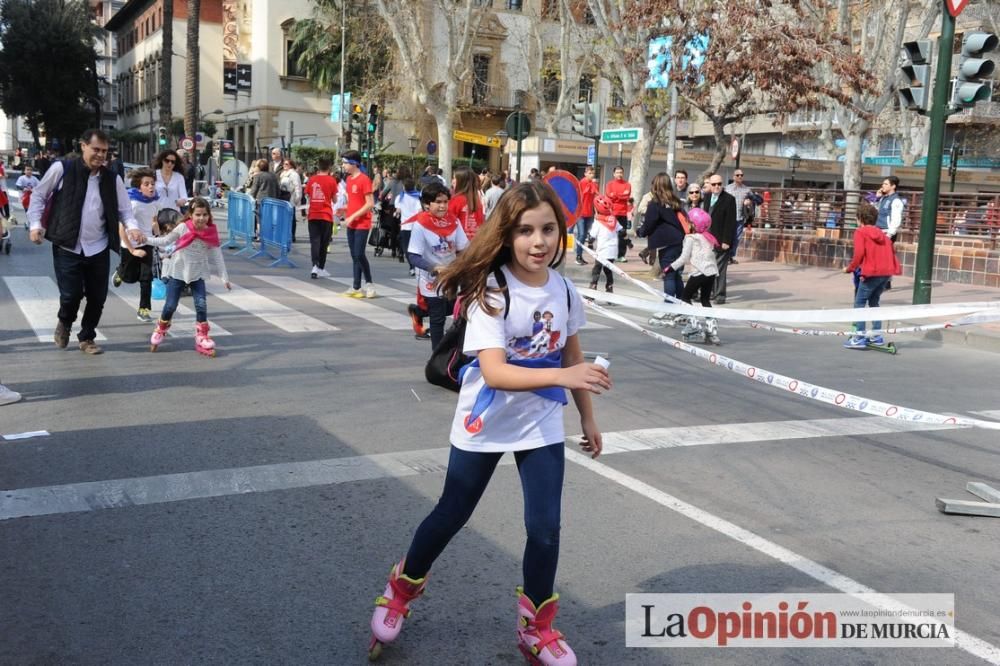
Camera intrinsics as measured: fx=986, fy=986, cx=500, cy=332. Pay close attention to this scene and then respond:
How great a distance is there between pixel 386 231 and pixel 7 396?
545 inches

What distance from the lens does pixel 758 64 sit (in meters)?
15.9

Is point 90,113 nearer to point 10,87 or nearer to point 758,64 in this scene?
point 10,87

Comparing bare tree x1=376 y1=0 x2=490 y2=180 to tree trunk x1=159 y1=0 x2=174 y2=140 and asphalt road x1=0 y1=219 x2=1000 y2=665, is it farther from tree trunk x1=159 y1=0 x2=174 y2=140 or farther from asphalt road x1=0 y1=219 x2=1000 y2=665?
asphalt road x1=0 y1=219 x2=1000 y2=665

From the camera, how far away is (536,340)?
10.5 feet

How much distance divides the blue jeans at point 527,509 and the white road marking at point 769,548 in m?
1.51

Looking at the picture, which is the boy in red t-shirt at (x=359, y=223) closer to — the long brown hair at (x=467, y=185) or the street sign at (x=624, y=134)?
the long brown hair at (x=467, y=185)

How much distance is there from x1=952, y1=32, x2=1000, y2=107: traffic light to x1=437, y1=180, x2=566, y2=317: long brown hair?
33.6ft

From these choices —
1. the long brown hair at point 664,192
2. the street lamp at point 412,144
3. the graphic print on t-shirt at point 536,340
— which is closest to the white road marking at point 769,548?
the graphic print on t-shirt at point 536,340

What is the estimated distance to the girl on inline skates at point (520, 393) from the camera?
3.13 metres

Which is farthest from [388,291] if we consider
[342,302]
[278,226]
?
[278,226]

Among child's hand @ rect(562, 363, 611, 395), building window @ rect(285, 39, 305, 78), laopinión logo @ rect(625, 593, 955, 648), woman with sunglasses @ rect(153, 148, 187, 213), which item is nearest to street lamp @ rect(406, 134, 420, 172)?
building window @ rect(285, 39, 305, 78)

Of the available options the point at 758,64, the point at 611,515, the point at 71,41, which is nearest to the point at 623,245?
the point at 758,64

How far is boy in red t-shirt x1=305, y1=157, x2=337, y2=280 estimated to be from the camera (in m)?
15.4

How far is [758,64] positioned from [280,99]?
42962 mm
